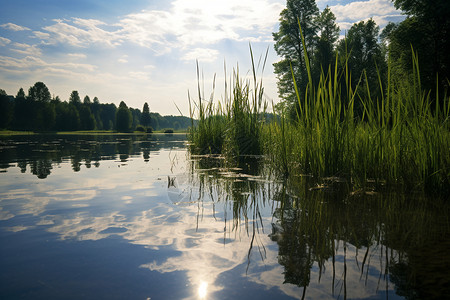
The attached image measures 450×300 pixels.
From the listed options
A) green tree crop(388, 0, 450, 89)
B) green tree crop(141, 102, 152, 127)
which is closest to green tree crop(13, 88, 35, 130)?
green tree crop(141, 102, 152, 127)

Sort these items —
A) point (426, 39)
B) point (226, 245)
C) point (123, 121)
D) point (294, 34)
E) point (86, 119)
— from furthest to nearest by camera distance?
1. point (123, 121)
2. point (86, 119)
3. point (294, 34)
4. point (426, 39)
5. point (226, 245)

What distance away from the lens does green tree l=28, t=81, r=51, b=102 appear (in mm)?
59844

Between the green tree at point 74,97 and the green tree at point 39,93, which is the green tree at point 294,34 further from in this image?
the green tree at point 74,97

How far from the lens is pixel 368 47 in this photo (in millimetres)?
31219

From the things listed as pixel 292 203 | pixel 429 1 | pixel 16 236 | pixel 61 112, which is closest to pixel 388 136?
pixel 292 203

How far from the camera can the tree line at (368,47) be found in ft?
44.3

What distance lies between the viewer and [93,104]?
331 feet

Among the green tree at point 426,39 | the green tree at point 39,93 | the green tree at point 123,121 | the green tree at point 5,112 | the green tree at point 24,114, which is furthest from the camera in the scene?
the green tree at point 123,121

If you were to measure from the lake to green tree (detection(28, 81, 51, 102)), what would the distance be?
6990 centimetres

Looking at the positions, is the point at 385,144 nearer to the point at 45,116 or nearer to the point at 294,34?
the point at 294,34

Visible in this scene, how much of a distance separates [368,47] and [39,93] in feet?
210

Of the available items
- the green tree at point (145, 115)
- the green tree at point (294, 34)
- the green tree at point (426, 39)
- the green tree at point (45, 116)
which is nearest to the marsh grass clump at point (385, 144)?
the green tree at point (426, 39)

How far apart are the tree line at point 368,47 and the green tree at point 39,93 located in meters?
A: 55.0

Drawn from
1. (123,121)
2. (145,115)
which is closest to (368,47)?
(123,121)
